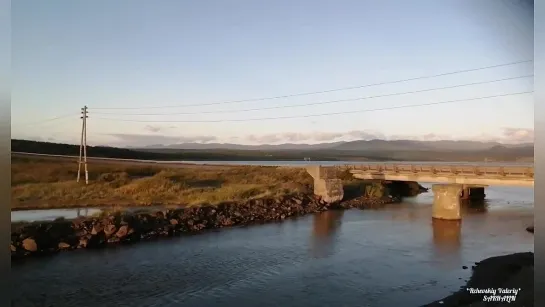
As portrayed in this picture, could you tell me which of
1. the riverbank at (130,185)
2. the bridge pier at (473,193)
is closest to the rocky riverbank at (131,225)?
the riverbank at (130,185)

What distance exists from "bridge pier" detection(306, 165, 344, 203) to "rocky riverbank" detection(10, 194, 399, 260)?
5.94ft

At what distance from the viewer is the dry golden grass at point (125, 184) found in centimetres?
570

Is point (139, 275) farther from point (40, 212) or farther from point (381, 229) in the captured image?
point (381, 229)

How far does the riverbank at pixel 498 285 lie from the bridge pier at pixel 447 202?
3.46 m

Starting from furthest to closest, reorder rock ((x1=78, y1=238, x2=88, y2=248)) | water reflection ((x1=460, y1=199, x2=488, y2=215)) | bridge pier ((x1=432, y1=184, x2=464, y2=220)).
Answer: water reflection ((x1=460, y1=199, x2=488, y2=215))
bridge pier ((x1=432, y1=184, x2=464, y2=220))
rock ((x1=78, y1=238, x2=88, y2=248))

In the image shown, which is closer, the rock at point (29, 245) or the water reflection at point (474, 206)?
the rock at point (29, 245)

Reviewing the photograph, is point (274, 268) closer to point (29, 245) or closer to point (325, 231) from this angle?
point (325, 231)

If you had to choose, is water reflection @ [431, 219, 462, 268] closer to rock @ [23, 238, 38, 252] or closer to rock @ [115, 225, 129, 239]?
rock @ [115, 225, 129, 239]

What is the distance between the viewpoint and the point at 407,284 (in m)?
5.00

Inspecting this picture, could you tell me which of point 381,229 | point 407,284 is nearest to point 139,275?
point 407,284

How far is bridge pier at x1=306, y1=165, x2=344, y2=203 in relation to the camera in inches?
444

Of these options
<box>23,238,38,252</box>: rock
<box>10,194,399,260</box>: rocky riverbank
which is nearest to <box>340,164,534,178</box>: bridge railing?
<box>10,194,399,260</box>: rocky riverbank

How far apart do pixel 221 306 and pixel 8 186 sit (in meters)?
2.43

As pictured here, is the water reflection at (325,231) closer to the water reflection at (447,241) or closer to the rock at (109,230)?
the water reflection at (447,241)
